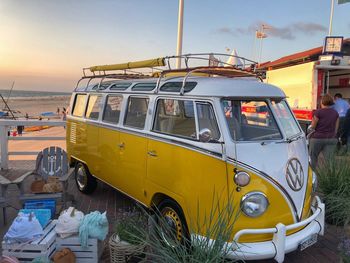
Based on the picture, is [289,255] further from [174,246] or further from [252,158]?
[174,246]

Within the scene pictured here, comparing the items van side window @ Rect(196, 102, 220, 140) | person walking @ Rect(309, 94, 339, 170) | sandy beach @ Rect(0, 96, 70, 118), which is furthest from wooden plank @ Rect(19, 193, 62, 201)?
sandy beach @ Rect(0, 96, 70, 118)

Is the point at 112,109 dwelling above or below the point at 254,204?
above

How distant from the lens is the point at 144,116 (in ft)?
16.2

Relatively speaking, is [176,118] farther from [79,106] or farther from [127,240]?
[79,106]

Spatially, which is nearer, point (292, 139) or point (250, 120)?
point (292, 139)

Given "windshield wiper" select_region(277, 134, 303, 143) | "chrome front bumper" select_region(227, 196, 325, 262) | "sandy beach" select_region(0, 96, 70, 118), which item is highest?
"windshield wiper" select_region(277, 134, 303, 143)

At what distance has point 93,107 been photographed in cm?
656

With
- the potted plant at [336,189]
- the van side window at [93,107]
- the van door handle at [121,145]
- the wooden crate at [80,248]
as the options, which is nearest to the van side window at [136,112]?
the van door handle at [121,145]

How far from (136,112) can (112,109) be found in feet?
2.79

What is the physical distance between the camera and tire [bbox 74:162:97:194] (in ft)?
22.0

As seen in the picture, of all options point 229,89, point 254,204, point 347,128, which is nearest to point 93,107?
point 229,89

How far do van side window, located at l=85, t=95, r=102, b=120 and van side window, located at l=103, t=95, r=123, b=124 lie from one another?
325mm

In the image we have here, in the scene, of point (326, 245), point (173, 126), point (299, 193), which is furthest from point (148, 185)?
point (326, 245)

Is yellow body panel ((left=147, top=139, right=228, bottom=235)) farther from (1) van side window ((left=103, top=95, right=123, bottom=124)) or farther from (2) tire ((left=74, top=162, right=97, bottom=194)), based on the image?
(2) tire ((left=74, top=162, right=97, bottom=194))
